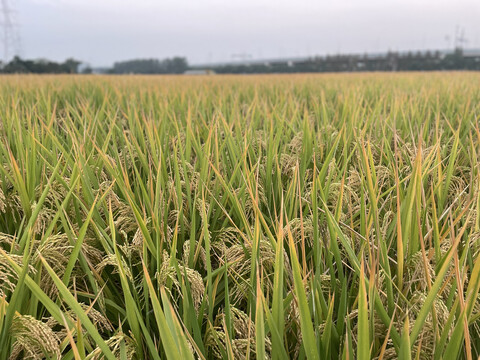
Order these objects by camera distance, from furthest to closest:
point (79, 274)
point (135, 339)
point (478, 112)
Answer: point (478, 112)
point (79, 274)
point (135, 339)

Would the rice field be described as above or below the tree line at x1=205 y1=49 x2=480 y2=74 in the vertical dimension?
below

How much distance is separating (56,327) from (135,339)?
0.23 metres

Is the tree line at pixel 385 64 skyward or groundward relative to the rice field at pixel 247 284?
skyward

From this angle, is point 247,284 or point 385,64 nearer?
point 247,284

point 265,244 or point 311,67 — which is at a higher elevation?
point 311,67

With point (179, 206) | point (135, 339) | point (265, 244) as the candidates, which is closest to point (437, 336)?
point (265, 244)

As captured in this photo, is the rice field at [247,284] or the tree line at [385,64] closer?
the rice field at [247,284]

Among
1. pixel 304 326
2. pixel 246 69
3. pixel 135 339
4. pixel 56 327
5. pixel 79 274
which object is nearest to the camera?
pixel 304 326

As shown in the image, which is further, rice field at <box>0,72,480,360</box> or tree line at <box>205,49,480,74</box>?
tree line at <box>205,49,480,74</box>

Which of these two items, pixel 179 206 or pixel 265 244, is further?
pixel 179 206

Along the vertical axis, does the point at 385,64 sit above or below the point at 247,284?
above

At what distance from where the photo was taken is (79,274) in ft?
3.00

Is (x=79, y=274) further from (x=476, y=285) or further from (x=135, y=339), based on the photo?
(x=476, y=285)

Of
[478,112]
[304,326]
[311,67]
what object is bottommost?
[304,326]
